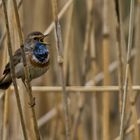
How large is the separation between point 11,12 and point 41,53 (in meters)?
0.25

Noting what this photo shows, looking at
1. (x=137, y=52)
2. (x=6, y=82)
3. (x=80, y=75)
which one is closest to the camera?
(x=6, y=82)

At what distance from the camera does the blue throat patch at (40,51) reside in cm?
184

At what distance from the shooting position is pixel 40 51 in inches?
73.2

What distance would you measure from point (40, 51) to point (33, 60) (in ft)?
0.16

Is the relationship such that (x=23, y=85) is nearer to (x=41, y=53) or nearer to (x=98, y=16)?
(x=41, y=53)

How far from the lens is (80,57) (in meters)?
2.91

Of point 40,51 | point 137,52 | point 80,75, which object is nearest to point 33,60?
point 40,51

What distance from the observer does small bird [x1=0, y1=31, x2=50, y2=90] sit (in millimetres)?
1800

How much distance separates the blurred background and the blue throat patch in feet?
0.42

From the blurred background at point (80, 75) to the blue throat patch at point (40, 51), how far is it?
13cm

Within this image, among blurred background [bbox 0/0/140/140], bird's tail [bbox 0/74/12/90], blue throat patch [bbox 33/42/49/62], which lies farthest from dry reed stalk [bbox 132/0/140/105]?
bird's tail [bbox 0/74/12/90]

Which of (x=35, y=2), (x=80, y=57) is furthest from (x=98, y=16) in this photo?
(x=35, y=2)

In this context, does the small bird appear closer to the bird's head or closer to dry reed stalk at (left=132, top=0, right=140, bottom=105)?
the bird's head

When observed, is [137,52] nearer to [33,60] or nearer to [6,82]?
[33,60]
